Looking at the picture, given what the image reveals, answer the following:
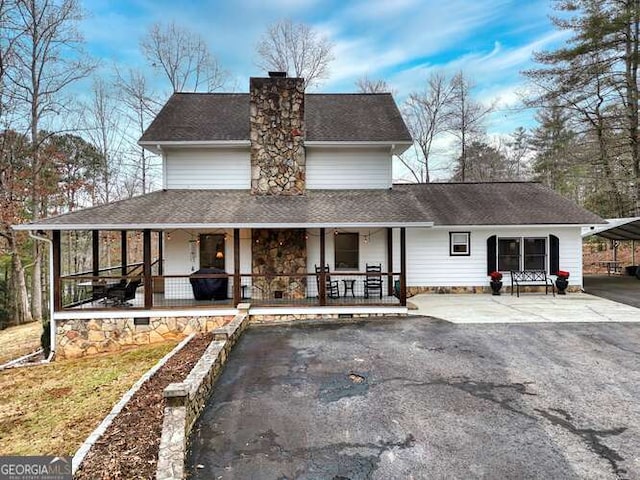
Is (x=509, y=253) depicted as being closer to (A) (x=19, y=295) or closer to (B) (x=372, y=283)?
(B) (x=372, y=283)

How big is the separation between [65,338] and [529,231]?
49.3 ft

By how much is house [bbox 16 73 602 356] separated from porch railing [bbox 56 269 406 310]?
0.16ft

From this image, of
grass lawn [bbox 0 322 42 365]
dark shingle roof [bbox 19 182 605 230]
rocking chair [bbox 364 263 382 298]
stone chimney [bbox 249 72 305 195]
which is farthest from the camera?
stone chimney [bbox 249 72 305 195]

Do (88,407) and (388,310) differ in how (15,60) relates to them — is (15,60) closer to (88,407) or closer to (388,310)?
(88,407)

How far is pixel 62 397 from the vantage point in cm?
663

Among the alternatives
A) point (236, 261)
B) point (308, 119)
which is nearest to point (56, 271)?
point (236, 261)

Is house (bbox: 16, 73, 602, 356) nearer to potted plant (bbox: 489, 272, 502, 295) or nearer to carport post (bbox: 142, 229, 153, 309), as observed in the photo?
carport post (bbox: 142, 229, 153, 309)

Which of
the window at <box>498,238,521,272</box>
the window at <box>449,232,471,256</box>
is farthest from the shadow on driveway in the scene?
the window at <box>449,232,471,256</box>

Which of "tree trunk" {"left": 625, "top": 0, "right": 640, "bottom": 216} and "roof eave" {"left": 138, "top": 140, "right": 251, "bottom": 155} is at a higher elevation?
"tree trunk" {"left": 625, "top": 0, "right": 640, "bottom": 216}

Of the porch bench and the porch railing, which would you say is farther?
the porch bench

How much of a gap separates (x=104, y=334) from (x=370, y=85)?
76.4 feet

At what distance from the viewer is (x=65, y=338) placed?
30.7 ft

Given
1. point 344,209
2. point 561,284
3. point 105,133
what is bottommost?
point 561,284

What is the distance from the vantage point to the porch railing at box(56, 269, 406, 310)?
9797mm
